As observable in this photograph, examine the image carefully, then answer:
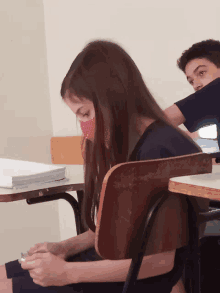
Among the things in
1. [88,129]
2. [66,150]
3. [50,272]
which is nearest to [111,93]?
[88,129]

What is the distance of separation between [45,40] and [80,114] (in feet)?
4.99

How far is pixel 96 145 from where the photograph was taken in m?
0.87

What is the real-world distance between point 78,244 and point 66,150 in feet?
3.84

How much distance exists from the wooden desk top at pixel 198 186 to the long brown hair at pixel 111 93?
0.31 m

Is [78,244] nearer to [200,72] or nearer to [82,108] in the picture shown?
[82,108]

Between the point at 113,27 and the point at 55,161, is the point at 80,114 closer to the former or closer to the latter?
the point at 113,27

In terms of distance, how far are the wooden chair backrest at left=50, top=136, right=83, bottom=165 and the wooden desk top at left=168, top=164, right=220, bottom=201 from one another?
146 centimetres

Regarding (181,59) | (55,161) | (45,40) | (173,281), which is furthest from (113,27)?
(173,281)

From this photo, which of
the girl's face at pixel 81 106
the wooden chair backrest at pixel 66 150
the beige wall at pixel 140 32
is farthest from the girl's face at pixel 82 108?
the wooden chair backrest at pixel 66 150

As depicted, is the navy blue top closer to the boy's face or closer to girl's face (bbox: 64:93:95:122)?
girl's face (bbox: 64:93:95:122)

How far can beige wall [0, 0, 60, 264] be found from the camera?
204 centimetres

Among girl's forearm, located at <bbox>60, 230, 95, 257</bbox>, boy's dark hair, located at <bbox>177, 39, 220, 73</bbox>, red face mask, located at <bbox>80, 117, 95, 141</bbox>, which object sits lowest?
girl's forearm, located at <bbox>60, 230, 95, 257</bbox>

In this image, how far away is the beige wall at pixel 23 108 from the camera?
6.68 feet

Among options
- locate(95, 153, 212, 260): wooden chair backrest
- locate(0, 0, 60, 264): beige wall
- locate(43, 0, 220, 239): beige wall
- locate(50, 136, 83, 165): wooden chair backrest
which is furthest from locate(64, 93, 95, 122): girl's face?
locate(0, 0, 60, 264): beige wall
